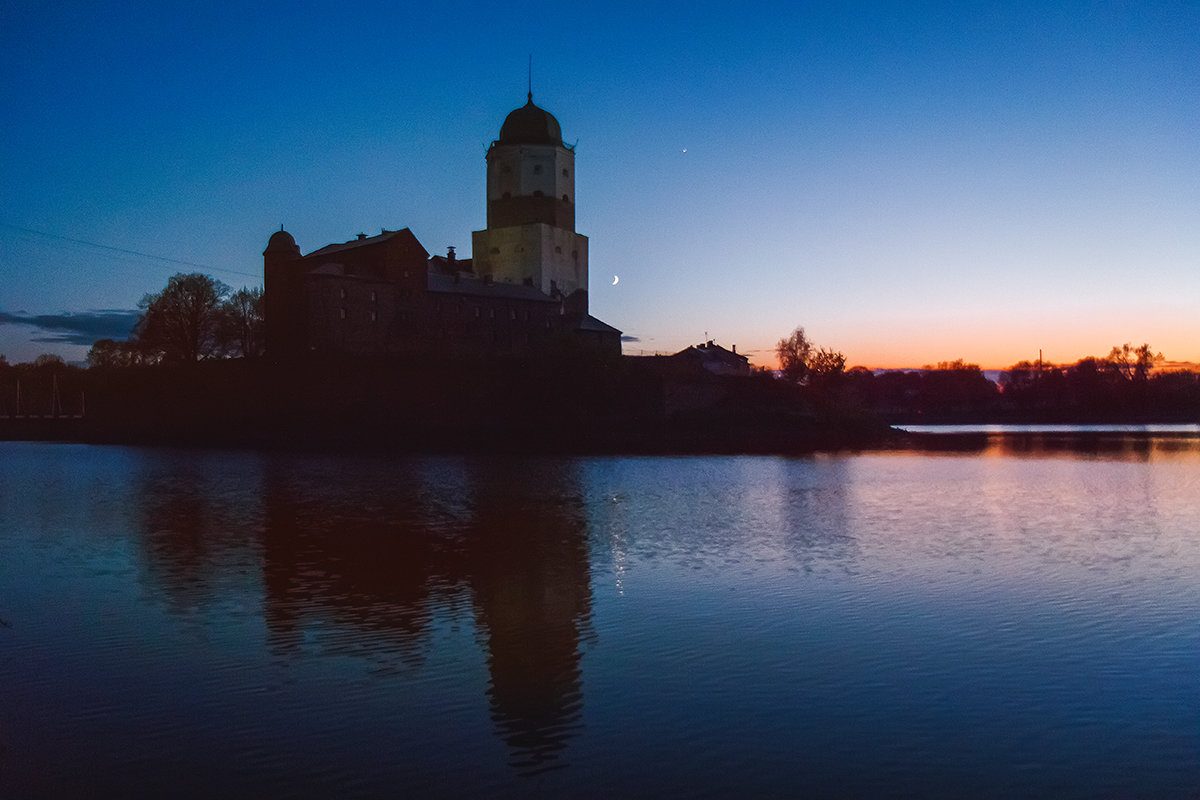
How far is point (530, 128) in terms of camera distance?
8394cm

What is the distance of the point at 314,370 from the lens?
60781mm

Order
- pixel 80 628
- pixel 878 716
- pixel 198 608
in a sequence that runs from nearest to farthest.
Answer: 1. pixel 878 716
2. pixel 80 628
3. pixel 198 608

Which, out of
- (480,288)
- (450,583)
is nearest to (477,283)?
(480,288)

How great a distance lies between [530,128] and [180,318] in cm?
3407

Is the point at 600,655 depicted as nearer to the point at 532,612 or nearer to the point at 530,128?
the point at 532,612

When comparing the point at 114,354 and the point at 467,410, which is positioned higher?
the point at 114,354

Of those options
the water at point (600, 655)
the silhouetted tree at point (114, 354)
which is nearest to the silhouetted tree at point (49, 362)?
the silhouetted tree at point (114, 354)

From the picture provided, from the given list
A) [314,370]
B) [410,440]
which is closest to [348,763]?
[410,440]

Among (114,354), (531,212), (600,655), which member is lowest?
(600,655)

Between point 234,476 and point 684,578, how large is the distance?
25751mm

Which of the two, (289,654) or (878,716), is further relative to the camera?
(289,654)

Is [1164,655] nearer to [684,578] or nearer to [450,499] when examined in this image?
[684,578]

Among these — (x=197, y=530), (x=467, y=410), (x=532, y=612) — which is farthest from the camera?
(x=467, y=410)

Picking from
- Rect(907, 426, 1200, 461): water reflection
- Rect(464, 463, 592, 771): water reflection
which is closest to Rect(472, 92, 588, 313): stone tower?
Rect(907, 426, 1200, 461): water reflection
